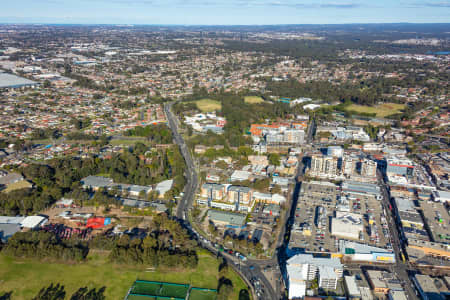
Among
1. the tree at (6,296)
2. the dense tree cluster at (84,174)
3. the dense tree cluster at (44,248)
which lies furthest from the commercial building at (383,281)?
the tree at (6,296)

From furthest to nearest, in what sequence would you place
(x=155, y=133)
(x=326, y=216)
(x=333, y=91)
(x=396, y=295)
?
(x=333, y=91) < (x=155, y=133) < (x=326, y=216) < (x=396, y=295)

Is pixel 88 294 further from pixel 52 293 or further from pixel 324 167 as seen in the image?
pixel 324 167

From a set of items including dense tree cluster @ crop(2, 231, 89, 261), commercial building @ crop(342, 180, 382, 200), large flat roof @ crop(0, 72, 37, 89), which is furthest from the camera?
large flat roof @ crop(0, 72, 37, 89)

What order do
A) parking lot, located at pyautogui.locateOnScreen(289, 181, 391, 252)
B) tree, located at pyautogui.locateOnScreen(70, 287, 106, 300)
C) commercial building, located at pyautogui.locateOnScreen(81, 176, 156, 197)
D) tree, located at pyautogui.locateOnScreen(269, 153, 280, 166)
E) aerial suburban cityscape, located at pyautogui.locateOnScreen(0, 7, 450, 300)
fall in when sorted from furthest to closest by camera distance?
1. tree, located at pyautogui.locateOnScreen(269, 153, 280, 166)
2. commercial building, located at pyautogui.locateOnScreen(81, 176, 156, 197)
3. parking lot, located at pyautogui.locateOnScreen(289, 181, 391, 252)
4. aerial suburban cityscape, located at pyautogui.locateOnScreen(0, 7, 450, 300)
5. tree, located at pyautogui.locateOnScreen(70, 287, 106, 300)

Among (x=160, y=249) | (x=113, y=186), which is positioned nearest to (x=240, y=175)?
(x=113, y=186)

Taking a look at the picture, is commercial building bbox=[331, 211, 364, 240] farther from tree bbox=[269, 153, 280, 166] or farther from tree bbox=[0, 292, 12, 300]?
tree bbox=[0, 292, 12, 300]

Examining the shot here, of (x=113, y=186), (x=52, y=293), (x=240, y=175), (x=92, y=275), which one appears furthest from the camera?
(x=240, y=175)

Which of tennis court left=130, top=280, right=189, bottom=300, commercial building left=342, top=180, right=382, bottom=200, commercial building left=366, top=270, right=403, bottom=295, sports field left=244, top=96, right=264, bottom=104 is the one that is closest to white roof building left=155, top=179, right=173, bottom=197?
tennis court left=130, top=280, right=189, bottom=300
